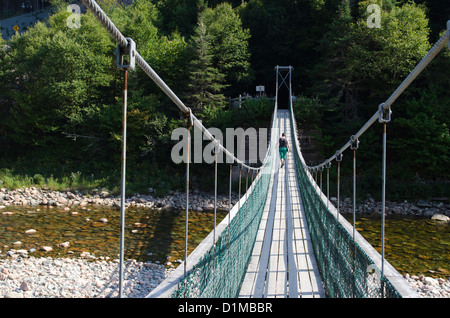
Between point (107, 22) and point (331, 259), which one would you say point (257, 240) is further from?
Result: point (107, 22)

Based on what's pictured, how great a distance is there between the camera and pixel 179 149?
51.9ft

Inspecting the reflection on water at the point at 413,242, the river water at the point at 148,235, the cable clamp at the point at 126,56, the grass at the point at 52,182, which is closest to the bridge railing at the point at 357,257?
the cable clamp at the point at 126,56

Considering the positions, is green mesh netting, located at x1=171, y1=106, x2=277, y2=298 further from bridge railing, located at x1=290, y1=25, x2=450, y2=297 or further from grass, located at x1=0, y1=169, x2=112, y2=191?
grass, located at x1=0, y1=169, x2=112, y2=191

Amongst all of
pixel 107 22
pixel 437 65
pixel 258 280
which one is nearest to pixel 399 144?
pixel 437 65

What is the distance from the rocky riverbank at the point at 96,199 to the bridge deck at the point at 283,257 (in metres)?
6.44

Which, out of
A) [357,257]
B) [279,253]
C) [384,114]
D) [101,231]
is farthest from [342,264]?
[101,231]

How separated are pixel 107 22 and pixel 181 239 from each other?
27.5 ft

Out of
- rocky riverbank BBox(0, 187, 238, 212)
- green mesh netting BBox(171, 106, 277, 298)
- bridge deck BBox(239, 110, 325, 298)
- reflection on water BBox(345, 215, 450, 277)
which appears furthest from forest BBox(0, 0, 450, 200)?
green mesh netting BBox(171, 106, 277, 298)

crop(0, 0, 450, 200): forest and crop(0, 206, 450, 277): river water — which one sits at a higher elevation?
crop(0, 0, 450, 200): forest

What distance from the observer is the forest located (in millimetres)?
13820

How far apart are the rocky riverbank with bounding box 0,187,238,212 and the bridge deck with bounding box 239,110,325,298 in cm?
644

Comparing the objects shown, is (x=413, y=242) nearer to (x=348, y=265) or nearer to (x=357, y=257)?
(x=348, y=265)

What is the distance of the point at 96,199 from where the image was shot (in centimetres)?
1302

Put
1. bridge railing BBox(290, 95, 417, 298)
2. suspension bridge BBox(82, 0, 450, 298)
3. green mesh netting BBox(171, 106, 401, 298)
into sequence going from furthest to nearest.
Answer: green mesh netting BBox(171, 106, 401, 298), bridge railing BBox(290, 95, 417, 298), suspension bridge BBox(82, 0, 450, 298)
